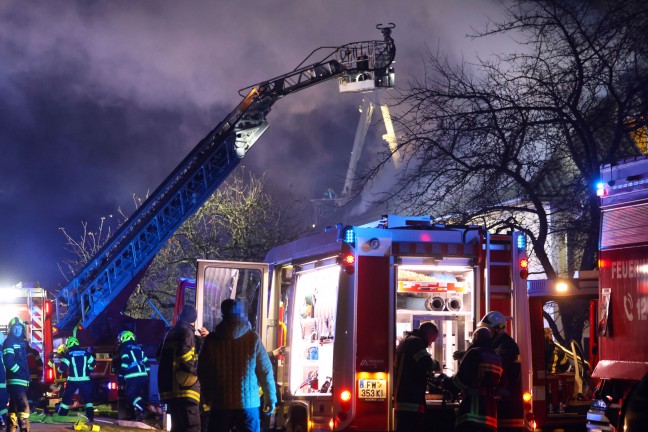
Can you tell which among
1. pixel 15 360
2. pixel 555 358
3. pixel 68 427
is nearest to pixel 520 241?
pixel 555 358

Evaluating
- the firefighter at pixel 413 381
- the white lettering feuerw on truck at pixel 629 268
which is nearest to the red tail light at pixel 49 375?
the firefighter at pixel 413 381

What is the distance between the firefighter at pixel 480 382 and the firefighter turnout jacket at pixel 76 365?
410 inches

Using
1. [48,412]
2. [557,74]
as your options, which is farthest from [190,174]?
[557,74]

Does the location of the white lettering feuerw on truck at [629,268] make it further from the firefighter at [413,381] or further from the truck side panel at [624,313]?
the firefighter at [413,381]

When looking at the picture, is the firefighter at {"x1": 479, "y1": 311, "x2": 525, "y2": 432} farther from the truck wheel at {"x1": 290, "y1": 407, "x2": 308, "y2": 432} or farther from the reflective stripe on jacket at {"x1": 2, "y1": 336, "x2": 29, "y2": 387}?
the reflective stripe on jacket at {"x1": 2, "y1": 336, "x2": 29, "y2": 387}

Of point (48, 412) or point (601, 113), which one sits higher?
point (601, 113)

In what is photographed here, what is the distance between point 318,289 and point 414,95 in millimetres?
5839

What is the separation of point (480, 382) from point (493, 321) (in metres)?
0.71

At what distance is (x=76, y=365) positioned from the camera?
671 inches

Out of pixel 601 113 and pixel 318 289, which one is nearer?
pixel 318 289

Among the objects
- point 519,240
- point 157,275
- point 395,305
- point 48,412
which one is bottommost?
point 48,412

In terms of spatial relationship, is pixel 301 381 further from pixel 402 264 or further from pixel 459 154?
pixel 459 154

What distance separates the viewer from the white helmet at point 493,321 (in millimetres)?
8648

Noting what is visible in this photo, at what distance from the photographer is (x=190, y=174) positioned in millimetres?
22125
